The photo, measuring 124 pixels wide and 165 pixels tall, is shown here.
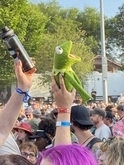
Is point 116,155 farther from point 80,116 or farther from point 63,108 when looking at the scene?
point 80,116

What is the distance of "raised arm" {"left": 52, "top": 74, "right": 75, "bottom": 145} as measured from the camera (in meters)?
2.47

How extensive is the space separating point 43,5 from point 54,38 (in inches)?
875

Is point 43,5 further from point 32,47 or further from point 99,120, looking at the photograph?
point 99,120

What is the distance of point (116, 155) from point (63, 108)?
0.64m

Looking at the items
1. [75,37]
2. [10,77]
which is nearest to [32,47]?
[10,77]

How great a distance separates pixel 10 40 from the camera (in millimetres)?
2582

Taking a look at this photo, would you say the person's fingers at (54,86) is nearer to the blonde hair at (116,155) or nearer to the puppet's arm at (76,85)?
the puppet's arm at (76,85)

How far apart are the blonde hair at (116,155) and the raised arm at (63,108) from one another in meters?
0.50

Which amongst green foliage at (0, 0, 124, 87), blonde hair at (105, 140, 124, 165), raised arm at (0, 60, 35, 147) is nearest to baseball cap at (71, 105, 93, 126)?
blonde hair at (105, 140, 124, 165)

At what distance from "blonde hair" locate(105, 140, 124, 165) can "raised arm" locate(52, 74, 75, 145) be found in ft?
1.63

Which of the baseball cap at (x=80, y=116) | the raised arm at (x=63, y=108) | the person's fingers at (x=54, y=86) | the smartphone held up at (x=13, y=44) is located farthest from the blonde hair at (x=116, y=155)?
the baseball cap at (x=80, y=116)

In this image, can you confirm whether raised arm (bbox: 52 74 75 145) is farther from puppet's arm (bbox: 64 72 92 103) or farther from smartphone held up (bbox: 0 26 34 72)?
smartphone held up (bbox: 0 26 34 72)

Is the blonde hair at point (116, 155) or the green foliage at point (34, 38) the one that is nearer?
the blonde hair at point (116, 155)

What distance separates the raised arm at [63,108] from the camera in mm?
2475
